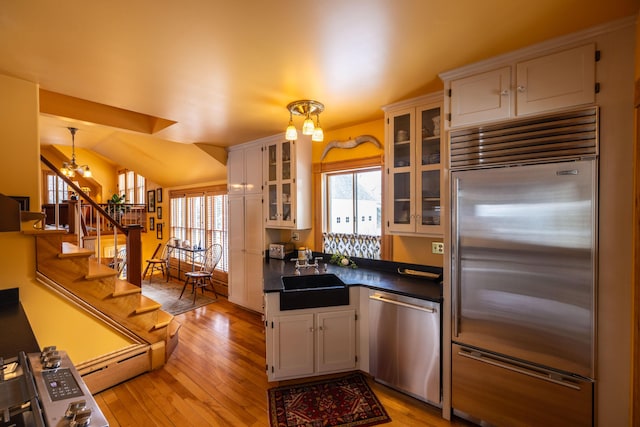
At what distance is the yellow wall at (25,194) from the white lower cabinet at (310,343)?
1672 millimetres

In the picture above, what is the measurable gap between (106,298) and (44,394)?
2.00m

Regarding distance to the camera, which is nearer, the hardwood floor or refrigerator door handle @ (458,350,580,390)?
refrigerator door handle @ (458,350,580,390)

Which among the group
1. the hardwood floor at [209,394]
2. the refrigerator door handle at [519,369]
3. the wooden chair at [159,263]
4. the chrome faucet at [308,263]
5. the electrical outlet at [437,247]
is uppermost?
the electrical outlet at [437,247]

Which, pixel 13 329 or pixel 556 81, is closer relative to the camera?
pixel 13 329

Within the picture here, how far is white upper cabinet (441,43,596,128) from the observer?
1613 millimetres

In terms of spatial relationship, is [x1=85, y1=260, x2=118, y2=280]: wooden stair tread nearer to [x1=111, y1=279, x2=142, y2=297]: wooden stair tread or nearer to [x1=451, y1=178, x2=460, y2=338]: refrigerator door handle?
[x1=111, y1=279, x2=142, y2=297]: wooden stair tread

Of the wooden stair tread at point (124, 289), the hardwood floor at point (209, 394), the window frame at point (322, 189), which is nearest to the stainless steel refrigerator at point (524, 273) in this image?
the hardwood floor at point (209, 394)

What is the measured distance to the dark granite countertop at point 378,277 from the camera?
2.30 meters

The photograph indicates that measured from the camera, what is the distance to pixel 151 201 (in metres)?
7.43

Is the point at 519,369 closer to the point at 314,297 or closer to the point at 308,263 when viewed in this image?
the point at 314,297

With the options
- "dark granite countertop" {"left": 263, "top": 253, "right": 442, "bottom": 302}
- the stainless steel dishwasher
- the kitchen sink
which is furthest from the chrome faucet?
the stainless steel dishwasher

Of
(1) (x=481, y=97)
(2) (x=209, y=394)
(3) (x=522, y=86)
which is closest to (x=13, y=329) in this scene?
(2) (x=209, y=394)

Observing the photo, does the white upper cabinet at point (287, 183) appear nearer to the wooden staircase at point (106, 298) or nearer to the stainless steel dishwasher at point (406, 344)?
the stainless steel dishwasher at point (406, 344)

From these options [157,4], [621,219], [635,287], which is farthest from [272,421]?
[157,4]
